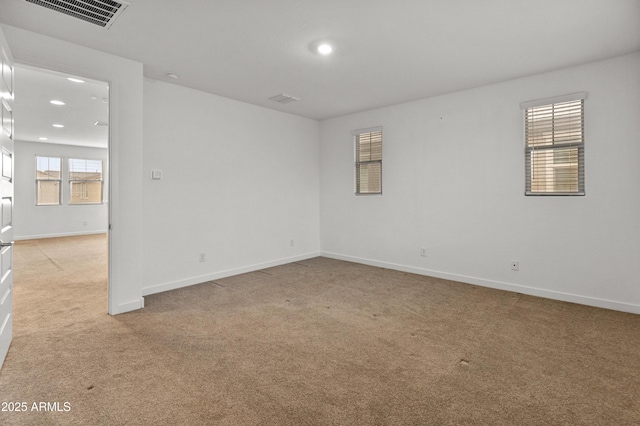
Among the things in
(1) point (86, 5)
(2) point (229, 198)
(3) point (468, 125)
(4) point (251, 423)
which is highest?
(1) point (86, 5)

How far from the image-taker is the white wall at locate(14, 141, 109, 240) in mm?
8820

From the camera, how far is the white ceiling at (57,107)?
14.3ft

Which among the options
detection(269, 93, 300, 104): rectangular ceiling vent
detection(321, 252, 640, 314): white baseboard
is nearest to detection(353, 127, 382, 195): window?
detection(321, 252, 640, 314): white baseboard

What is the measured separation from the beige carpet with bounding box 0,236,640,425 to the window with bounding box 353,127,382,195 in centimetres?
213

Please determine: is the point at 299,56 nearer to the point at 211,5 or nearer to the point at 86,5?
the point at 211,5

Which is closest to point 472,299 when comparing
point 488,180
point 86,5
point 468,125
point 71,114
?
point 488,180

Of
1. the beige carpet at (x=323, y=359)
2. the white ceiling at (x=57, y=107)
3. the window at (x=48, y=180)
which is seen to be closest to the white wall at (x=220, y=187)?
the beige carpet at (x=323, y=359)

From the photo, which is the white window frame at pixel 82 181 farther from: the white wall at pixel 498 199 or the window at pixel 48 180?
the white wall at pixel 498 199

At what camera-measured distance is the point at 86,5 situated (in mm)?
2455

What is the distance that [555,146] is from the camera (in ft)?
12.5

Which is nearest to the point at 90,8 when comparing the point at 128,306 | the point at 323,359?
the point at 128,306

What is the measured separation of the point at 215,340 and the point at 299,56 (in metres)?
2.84

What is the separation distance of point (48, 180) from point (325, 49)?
9966 mm

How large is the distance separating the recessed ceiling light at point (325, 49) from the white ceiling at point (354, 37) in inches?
3.3
